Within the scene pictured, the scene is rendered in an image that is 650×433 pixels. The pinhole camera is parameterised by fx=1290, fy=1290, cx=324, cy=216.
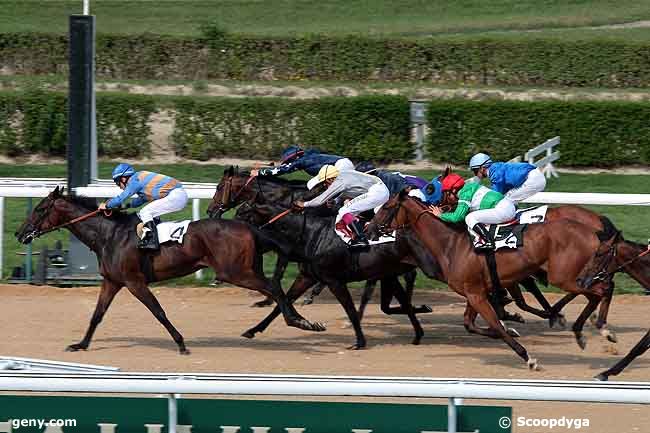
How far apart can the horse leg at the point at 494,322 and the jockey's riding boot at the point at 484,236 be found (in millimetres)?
330

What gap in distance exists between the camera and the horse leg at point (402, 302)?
32.6 ft

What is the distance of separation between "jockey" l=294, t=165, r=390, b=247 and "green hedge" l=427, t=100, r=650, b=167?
7807 millimetres

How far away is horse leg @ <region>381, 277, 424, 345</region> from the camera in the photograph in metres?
9.92

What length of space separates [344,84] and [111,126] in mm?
4657

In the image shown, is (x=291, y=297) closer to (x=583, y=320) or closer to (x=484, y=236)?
(x=484, y=236)

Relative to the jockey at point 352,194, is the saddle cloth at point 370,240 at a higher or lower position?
lower

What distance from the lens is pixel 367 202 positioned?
992 cm

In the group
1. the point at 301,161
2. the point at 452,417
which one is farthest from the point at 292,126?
the point at 452,417

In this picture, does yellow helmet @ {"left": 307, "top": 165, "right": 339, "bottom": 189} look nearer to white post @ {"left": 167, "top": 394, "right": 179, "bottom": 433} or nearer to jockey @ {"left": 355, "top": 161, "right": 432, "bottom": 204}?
jockey @ {"left": 355, "top": 161, "right": 432, "bottom": 204}

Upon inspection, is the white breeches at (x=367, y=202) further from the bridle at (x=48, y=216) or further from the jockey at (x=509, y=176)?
the bridle at (x=48, y=216)

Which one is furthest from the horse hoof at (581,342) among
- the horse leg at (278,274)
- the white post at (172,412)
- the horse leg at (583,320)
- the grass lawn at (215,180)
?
the white post at (172,412)

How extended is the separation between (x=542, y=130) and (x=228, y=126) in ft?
14.4

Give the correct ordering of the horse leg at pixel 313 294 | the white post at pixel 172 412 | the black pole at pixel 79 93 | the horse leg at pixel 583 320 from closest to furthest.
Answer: the white post at pixel 172 412, the horse leg at pixel 583 320, the horse leg at pixel 313 294, the black pole at pixel 79 93

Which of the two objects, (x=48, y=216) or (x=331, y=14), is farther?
(x=331, y=14)
